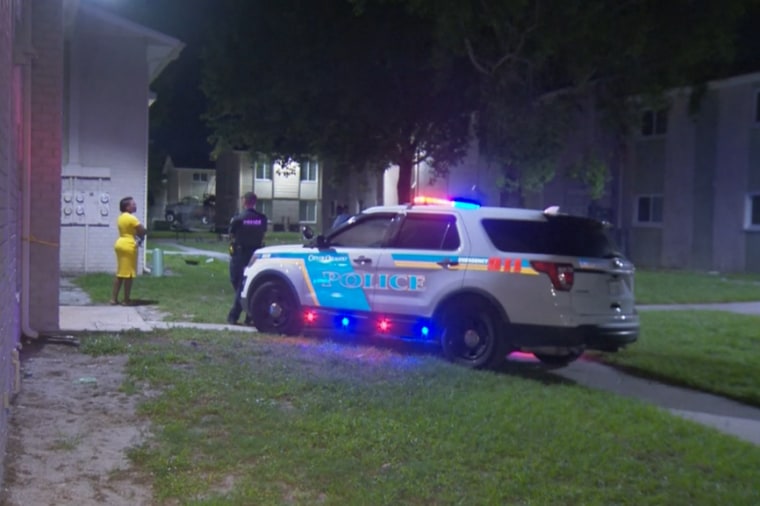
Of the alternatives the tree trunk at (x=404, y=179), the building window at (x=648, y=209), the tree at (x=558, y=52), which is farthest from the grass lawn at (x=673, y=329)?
the tree trunk at (x=404, y=179)

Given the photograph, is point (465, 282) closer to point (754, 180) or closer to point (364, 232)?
point (364, 232)

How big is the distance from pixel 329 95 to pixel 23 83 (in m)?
22.1

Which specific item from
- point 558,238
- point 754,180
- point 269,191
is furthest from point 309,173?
point 558,238

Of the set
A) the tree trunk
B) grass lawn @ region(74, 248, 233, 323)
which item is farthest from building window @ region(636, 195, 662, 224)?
grass lawn @ region(74, 248, 233, 323)

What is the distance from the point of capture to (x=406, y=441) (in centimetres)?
670

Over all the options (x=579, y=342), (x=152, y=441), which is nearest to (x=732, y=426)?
(x=579, y=342)

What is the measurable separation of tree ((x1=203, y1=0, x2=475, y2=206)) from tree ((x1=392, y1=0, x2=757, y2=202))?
3.10 m

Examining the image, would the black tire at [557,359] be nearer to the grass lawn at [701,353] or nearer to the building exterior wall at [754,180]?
the grass lawn at [701,353]

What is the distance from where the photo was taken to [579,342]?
A: 30.7 feet

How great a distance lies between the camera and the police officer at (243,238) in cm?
1302

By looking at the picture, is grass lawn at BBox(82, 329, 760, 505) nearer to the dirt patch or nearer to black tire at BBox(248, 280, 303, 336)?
the dirt patch

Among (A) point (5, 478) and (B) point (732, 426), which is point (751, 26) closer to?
(B) point (732, 426)

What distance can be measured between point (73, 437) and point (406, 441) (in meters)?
2.38

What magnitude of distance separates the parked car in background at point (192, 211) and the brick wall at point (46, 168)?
50264 millimetres
